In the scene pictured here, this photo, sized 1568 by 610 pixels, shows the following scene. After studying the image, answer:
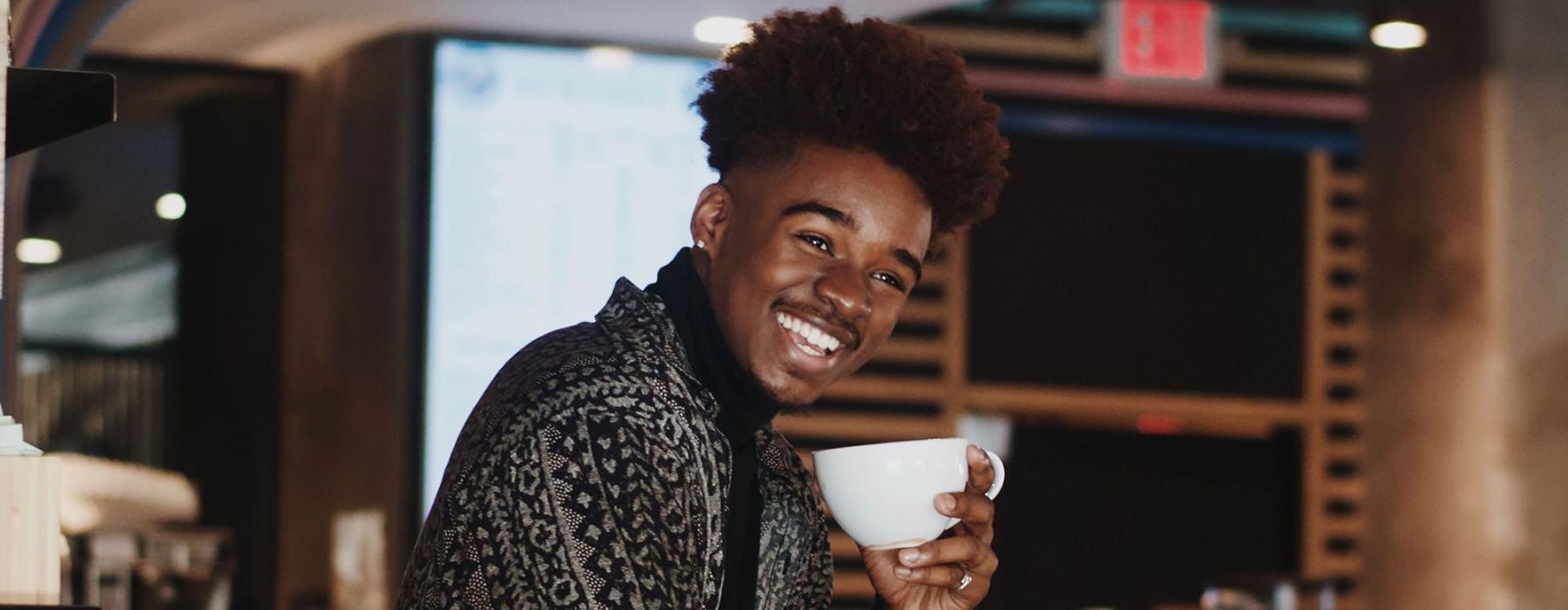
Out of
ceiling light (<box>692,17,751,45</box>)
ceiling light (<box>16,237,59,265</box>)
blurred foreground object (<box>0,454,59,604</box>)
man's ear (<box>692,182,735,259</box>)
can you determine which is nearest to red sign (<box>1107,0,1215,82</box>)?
ceiling light (<box>692,17,751,45</box>)

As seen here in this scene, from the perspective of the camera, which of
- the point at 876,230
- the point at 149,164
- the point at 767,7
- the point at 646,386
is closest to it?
the point at 646,386

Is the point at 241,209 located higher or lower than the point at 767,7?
lower

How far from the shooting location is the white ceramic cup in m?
1.51

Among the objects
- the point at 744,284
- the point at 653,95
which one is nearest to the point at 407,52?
the point at 653,95

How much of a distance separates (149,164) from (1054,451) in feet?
11.3

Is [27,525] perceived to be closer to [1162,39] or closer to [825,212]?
[825,212]

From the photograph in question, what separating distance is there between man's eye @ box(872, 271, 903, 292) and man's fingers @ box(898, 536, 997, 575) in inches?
8.5

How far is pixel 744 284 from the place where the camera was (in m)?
1.59

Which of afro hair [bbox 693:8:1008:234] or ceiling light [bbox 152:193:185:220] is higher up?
ceiling light [bbox 152:193:185:220]

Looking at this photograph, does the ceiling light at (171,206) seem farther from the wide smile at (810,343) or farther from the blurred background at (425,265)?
the wide smile at (810,343)

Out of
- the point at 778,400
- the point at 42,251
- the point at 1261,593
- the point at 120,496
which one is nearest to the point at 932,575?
the point at 778,400

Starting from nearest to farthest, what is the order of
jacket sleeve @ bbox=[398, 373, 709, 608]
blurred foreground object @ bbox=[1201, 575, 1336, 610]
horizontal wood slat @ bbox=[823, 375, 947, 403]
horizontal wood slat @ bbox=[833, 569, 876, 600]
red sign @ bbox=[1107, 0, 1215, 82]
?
jacket sleeve @ bbox=[398, 373, 709, 608]
blurred foreground object @ bbox=[1201, 575, 1336, 610]
red sign @ bbox=[1107, 0, 1215, 82]
horizontal wood slat @ bbox=[833, 569, 876, 600]
horizontal wood slat @ bbox=[823, 375, 947, 403]

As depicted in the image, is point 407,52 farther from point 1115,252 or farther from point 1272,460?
point 1272,460

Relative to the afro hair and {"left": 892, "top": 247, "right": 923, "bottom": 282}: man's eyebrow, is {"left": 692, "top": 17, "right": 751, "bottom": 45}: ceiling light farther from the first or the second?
{"left": 892, "top": 247, "right": 923, "bottom": 282}: man's eyebrow
